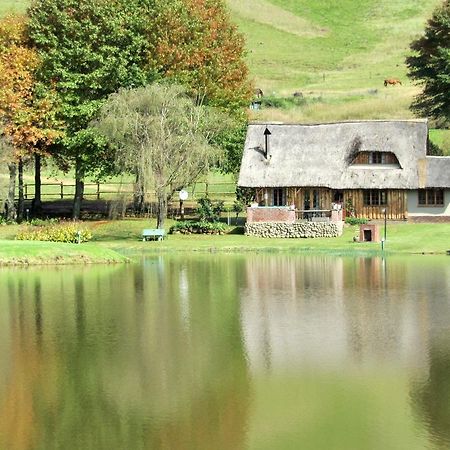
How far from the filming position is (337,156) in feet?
222

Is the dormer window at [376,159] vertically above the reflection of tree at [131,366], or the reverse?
the dormer window at [376,159]

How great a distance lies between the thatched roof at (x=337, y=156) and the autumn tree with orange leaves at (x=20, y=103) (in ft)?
43.2

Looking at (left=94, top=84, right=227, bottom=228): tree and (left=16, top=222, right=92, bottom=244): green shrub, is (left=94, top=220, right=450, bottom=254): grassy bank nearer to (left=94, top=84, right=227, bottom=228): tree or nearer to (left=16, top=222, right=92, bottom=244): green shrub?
(left=16, top=222, right=92, bottom=244): green shrub

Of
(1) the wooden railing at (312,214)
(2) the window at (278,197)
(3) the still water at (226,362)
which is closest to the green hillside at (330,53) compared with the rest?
(2) the window at (278,197)

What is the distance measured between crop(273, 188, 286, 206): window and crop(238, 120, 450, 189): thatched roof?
1.01m

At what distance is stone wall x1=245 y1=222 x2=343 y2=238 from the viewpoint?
200 ft

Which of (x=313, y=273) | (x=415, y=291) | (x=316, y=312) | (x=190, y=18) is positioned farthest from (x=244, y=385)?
(x=190, y=18)

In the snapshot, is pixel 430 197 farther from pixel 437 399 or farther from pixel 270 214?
pixel 437 399

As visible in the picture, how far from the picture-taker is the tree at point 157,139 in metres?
60.8

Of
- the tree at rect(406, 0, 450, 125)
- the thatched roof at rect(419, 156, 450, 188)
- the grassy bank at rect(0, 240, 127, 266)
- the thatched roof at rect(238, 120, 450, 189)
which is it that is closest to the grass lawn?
the grassy bank at rect(0, 240, 127, 266)

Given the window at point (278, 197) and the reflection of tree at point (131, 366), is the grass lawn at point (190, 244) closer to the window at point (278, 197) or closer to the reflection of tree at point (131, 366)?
the window at point (278, 197)

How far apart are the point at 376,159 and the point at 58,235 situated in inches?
847

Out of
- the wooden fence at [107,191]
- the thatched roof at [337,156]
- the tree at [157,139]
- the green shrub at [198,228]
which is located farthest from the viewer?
the wooden fence at [107,191]

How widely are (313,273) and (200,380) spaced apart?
69.8 feet
